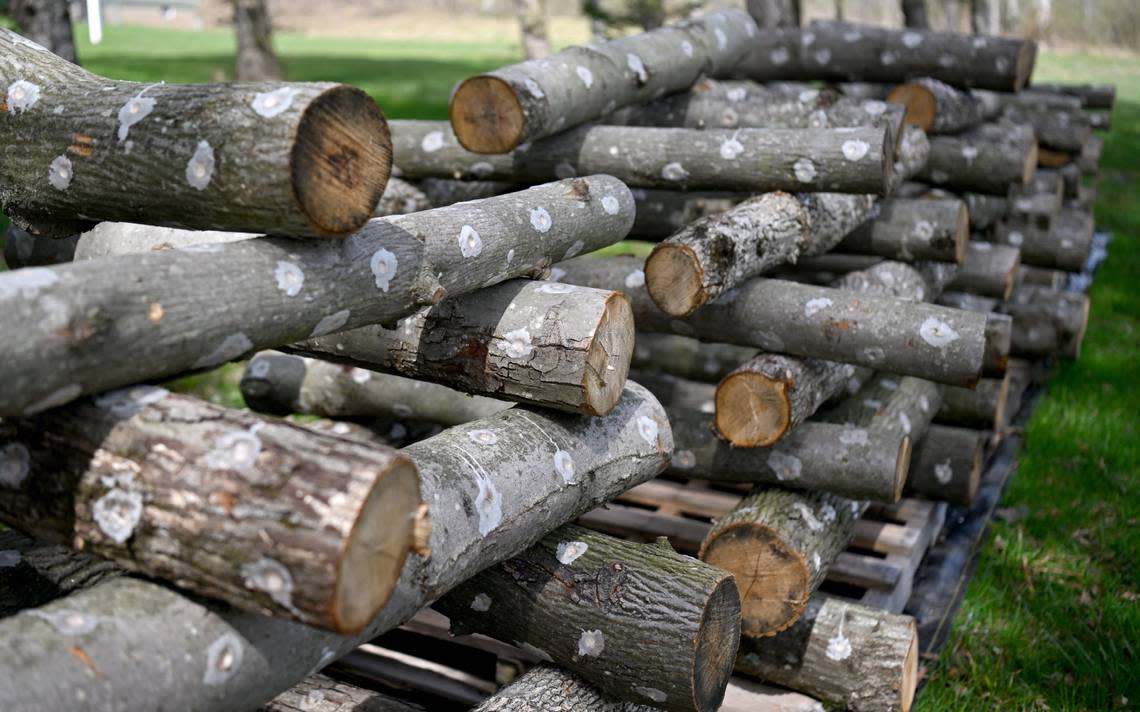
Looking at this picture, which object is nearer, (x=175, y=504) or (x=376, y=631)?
(x=175, y=504)

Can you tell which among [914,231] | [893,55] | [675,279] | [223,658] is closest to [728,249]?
[675,279]

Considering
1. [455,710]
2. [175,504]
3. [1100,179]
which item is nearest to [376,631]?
[175,504]

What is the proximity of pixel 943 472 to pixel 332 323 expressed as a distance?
3.37 metres

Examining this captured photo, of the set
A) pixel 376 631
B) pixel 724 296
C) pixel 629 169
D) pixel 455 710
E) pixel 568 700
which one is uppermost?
pixel 629 169

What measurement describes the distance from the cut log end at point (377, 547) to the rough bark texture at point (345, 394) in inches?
84.4

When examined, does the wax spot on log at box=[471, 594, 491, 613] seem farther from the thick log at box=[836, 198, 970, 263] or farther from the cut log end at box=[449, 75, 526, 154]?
the thick log at box=[836, 198, 970, 263]

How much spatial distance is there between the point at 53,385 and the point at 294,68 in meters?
20.0

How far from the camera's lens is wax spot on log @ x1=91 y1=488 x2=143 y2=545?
2.18 meters

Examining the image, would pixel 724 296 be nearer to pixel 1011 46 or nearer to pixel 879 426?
pixel 879 426

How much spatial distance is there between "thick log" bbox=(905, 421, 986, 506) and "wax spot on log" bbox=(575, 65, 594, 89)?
89.6 inches

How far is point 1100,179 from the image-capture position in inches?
544

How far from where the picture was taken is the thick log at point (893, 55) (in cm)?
660

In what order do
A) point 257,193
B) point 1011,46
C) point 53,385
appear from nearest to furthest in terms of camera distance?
point 53,385 → point 257,193 → point 1011,46

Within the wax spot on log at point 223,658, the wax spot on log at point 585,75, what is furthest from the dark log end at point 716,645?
the wax spot on log at point 585,75
